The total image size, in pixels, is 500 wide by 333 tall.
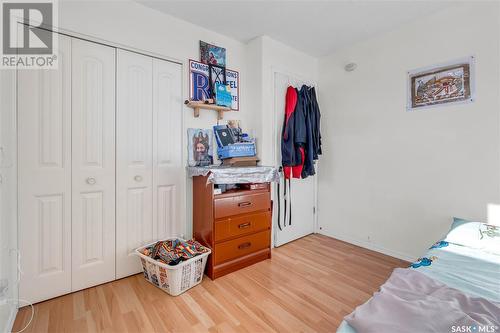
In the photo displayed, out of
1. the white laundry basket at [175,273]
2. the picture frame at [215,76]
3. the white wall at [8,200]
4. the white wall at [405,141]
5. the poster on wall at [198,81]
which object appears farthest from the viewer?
the picture frame at [215,76]

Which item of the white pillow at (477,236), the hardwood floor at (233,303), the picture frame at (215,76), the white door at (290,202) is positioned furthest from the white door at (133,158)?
the white pillow at (477,236)

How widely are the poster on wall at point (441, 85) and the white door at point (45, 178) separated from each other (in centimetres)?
315

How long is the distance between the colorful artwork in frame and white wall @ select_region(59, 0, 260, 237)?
6cm

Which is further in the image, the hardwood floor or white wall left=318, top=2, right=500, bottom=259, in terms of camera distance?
white wall left=318, top=2, right=500, bottom=259

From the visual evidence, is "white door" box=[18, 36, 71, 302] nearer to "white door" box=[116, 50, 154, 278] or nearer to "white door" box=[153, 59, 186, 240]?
"white door" box=[116, 50, 154, 278]

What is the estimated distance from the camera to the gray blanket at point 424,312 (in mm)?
800

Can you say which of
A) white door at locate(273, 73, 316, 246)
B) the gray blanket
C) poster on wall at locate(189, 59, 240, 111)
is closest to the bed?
the gray blanket

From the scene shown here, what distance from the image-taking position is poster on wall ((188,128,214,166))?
2.45m

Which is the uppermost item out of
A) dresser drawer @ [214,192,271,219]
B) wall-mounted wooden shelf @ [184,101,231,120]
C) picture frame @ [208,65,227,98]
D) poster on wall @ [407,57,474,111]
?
picture frame @ [208,65,227,98]

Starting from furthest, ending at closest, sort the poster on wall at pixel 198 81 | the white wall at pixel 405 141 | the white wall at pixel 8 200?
the poster on wall at pixel 198 81 < the white wall at pixel 405 141 < the white wall at pixel 8 200

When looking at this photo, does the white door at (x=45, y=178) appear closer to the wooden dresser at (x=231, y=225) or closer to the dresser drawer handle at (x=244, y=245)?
the wooden dresser at (x=231, y=225)

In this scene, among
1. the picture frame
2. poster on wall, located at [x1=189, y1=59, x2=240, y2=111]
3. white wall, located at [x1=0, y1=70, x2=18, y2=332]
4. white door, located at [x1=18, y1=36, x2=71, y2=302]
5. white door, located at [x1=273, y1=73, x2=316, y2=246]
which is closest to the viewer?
white wall, located at [x1=0, y1=70, x2=18, y2=332]

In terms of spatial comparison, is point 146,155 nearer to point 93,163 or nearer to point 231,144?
point 93,163

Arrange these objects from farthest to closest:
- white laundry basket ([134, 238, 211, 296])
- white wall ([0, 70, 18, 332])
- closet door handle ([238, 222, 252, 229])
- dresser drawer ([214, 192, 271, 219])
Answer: closet door handle ([238, 222, 252, 229])
dresser drawer ([214, 192, 271, 219])
white laundry basket ([134, 238, 211, 296])
white wall ([0, 70, 18, 332])
